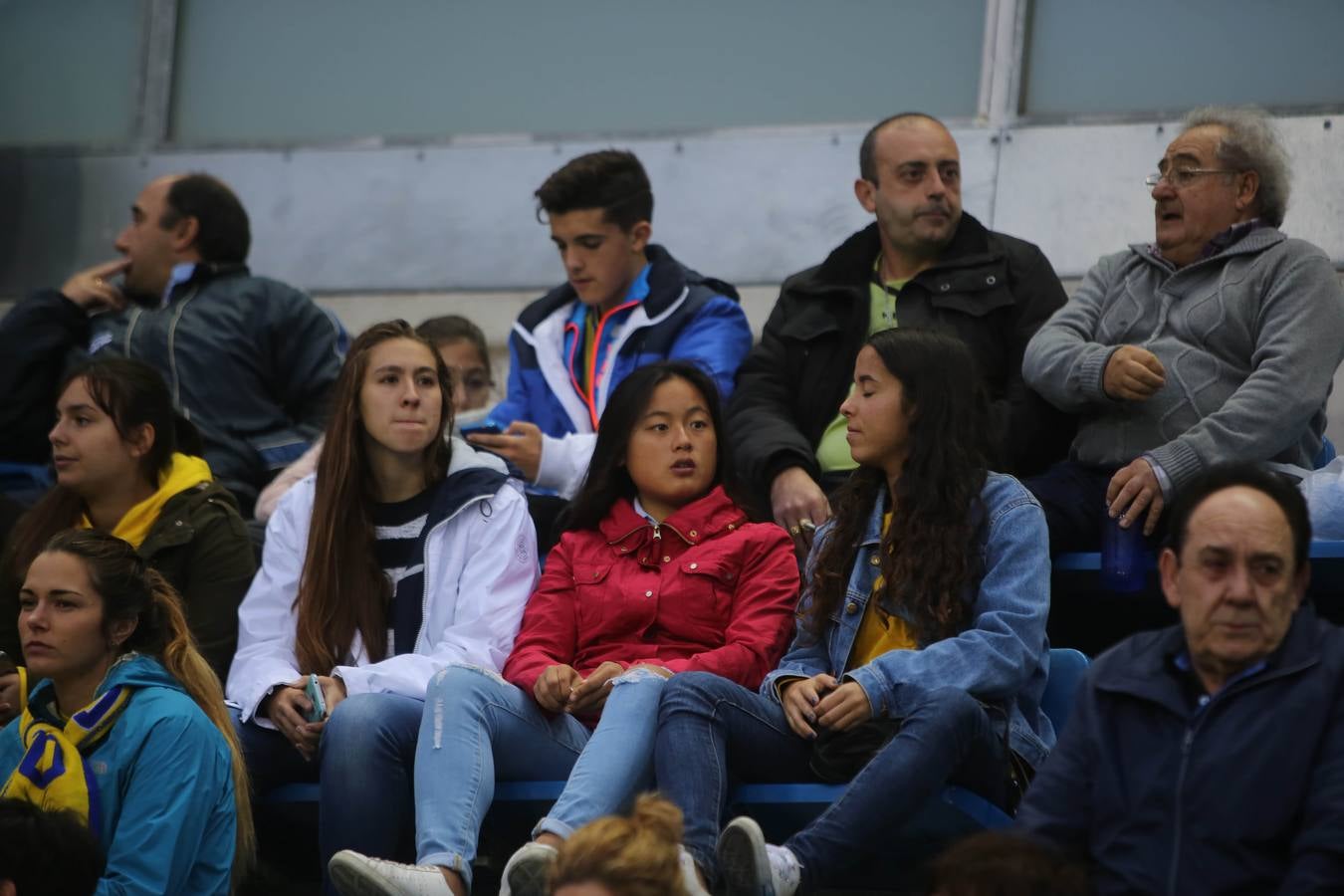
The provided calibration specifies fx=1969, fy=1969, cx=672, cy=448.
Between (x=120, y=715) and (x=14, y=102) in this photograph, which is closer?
(x=120, y=715)

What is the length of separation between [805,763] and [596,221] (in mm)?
2155

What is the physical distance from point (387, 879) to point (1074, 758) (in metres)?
1.25

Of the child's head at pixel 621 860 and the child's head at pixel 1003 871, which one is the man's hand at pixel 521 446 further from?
the child's head at pixel 1003 871

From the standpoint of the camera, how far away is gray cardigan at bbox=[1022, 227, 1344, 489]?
4.44 meters

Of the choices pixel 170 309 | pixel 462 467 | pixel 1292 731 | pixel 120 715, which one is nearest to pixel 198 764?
pixel 120 715

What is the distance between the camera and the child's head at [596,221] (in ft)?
18.6

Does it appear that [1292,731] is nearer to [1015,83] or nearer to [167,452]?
[167,452]

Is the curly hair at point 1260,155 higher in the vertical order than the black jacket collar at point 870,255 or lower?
higher

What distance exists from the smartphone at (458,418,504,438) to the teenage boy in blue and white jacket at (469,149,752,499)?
0.20ft

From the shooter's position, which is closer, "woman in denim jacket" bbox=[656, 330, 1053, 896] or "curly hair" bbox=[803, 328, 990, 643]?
"woman in denim jacket" bbox=[656, 330, 1053, 896]

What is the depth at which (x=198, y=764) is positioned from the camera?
153 inches

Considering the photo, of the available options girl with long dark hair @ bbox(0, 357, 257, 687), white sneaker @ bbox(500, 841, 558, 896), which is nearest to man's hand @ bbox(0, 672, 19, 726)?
girl with long dark hair @ bbox(0, 357, 257, 687)

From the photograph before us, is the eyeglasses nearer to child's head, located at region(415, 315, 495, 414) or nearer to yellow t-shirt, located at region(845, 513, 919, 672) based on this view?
yellow t-shirt, located at region(845, 513, 919, 672)

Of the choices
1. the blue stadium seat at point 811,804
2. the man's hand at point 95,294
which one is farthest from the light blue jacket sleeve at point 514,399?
the blue stadium seat at point 811,804
